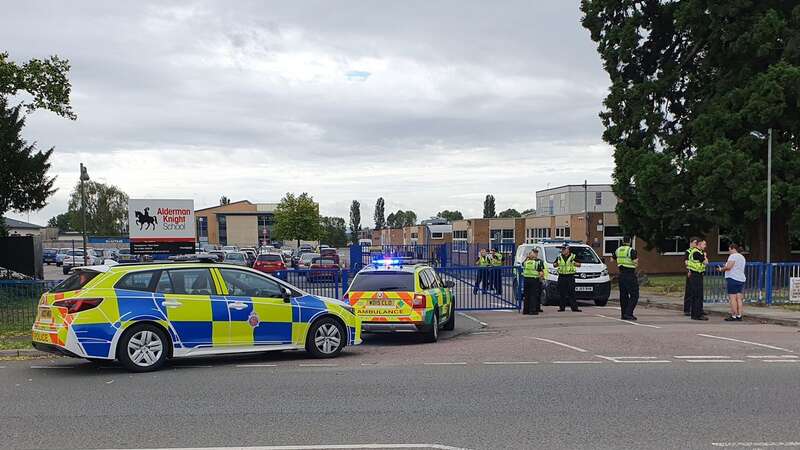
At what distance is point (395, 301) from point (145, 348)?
14.3 ft

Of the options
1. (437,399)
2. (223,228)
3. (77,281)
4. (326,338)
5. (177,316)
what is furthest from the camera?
(223,228)

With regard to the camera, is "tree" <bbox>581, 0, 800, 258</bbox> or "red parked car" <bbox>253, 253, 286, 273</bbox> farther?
"red parked car" <bbox>253, 253, 286, 273</bbox>

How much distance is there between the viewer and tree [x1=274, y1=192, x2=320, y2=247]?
75750 millimetres

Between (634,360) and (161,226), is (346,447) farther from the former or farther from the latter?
(161,226)

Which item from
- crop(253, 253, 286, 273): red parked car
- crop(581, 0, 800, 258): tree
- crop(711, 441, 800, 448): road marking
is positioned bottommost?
crop(711, 441, 800, 448): road marking

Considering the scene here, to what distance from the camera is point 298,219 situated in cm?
7569

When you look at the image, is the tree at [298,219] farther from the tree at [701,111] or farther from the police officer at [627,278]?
the police officer at [627,278]

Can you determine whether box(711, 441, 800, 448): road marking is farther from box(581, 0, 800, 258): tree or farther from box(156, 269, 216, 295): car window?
box(581, 0, 800, 258): tree

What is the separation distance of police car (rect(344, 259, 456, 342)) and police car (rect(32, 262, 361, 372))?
52.5 inches

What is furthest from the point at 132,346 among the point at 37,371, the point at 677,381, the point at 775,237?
the point at 775,237

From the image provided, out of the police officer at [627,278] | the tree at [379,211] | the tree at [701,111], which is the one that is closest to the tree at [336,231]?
the tree at [379,211]

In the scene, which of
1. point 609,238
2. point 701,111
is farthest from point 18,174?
point 609,238

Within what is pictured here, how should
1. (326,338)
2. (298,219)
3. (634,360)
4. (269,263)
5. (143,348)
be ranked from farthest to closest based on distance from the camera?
1. (298,219)
2. (269,263)
3. (326,338)
4. (634,360)
5. (143,348)

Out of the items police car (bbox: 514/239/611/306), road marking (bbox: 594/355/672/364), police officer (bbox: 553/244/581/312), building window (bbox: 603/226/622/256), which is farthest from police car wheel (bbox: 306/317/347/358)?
building window (bbox: 603/226/622/256)
